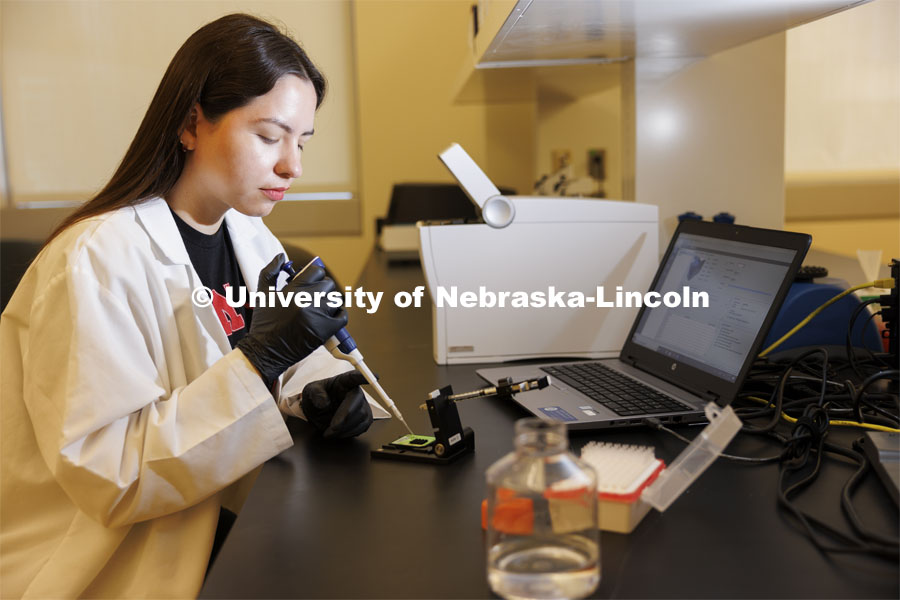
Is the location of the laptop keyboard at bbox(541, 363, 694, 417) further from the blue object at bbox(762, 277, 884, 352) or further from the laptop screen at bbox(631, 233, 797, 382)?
the blue object at bbox(762, 277, 884, 352)

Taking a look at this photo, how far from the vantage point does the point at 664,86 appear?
185 centimetres

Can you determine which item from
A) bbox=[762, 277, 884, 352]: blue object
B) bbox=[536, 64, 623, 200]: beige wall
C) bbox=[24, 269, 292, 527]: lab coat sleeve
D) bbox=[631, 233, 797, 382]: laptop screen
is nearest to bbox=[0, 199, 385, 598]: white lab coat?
bbox=[24, 269, 292, 527]: lab coat sleeve

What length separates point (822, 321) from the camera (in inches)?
51.6

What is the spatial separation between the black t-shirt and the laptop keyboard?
52 centimetres

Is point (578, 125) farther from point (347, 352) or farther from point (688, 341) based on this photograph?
point (347, 352)

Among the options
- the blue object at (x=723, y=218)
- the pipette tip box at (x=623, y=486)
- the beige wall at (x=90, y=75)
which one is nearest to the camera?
the pipette tip box at (x=623, y=486)

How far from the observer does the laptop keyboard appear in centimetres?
102

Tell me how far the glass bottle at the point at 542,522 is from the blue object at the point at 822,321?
821 millimetres

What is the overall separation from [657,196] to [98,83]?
294cm

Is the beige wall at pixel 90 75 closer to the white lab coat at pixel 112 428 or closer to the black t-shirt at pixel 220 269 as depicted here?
the black t-shirt at pixel 220 269

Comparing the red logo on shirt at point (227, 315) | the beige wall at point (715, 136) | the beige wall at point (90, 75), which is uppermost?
the beige wall at point (90, 75)

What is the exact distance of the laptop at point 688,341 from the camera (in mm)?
998

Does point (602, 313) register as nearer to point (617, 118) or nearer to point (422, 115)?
point (617, 118)

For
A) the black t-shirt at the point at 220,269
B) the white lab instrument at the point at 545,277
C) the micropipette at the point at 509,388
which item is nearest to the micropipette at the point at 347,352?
the micropipette at the point at 509,388
